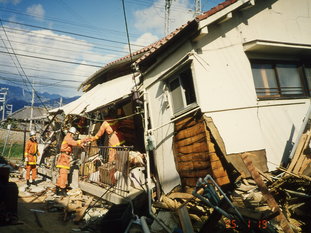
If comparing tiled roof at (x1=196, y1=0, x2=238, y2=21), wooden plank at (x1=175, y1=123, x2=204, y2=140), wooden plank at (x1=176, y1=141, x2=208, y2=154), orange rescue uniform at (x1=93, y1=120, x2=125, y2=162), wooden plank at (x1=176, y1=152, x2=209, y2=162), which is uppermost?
tiled roof at (x1=196, y1=0, x2=238, y2=21)

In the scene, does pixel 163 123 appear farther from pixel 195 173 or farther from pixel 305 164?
pixel 305 164

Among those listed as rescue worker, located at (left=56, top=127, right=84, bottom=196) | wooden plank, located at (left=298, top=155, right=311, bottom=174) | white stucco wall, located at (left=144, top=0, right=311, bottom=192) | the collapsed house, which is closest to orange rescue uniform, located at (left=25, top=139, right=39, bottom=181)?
rescue worker, located at (left=56, top=127, right=84, bottom=196)

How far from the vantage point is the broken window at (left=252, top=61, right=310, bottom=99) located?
6.09 metres

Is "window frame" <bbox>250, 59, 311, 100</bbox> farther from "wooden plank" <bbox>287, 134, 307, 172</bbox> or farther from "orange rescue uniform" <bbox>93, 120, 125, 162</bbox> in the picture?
"orange rescue uniform" <bbox>93, 120, 125, 162</bbox>

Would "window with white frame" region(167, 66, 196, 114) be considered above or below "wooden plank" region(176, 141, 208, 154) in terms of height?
above

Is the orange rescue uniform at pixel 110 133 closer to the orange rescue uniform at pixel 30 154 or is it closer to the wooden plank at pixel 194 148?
the wooden plank at pixel 194 148

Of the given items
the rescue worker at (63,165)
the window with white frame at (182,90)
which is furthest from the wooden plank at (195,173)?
the rescue worker at (63,165)

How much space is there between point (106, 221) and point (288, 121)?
6239 mm

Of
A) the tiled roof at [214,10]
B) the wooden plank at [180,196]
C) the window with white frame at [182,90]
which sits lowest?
the wooden plank at [180,196]

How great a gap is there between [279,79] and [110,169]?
6.86 metres

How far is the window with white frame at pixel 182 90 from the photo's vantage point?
5.83 metres

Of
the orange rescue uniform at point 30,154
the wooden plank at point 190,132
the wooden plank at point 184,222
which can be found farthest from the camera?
the orange rescue uniform at point 30,154

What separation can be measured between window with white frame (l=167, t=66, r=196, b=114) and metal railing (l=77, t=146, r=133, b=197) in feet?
7.54

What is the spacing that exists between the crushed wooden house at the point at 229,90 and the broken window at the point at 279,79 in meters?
0.04
